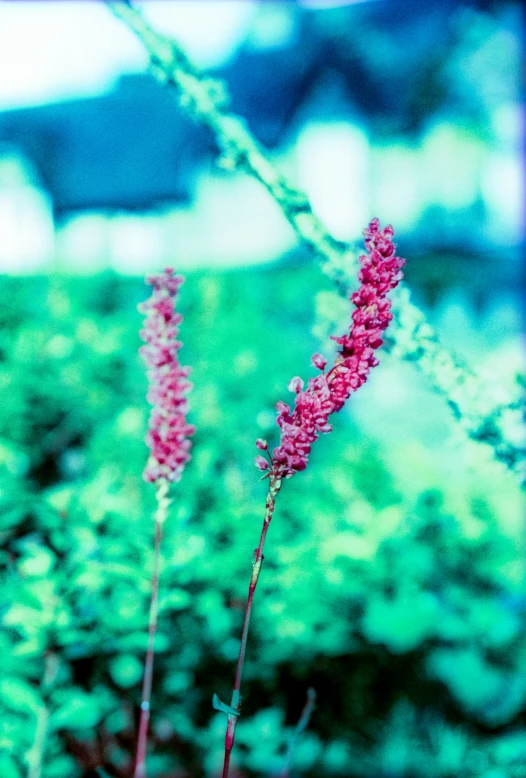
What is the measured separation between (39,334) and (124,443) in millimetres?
452

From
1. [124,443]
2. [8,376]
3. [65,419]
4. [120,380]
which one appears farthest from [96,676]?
[120,380]

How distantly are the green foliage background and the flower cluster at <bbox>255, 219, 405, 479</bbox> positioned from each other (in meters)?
0.48

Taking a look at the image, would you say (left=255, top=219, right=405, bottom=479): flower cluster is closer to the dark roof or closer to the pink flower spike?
the pink flower spike

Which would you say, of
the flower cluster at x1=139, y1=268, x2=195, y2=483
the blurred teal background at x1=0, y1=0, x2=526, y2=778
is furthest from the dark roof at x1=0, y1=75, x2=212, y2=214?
the flower cluster at x1=139, y1=268, x2=195, y2=483

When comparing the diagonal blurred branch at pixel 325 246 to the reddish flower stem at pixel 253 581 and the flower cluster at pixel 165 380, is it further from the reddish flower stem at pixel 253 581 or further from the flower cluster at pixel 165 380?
the reddish flower stem at pixel 253 581

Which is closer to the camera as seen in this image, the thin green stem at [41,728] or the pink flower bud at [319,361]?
the pink flower bud at [319,361]

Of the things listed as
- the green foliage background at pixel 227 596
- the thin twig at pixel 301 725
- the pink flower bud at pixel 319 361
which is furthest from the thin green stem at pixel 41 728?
the pink flower bud at pixel 319 361

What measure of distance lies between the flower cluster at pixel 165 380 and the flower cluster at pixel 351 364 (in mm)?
216

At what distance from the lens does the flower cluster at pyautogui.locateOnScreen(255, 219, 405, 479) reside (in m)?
0.60

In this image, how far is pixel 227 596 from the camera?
136 cm

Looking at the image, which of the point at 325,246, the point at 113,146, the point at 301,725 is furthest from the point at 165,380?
the point at 113,146

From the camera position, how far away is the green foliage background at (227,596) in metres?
1.09

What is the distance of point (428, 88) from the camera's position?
14.4ft

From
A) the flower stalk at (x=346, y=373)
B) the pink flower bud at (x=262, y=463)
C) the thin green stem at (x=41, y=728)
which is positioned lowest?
the thin green stem at (x=41, y=728)
